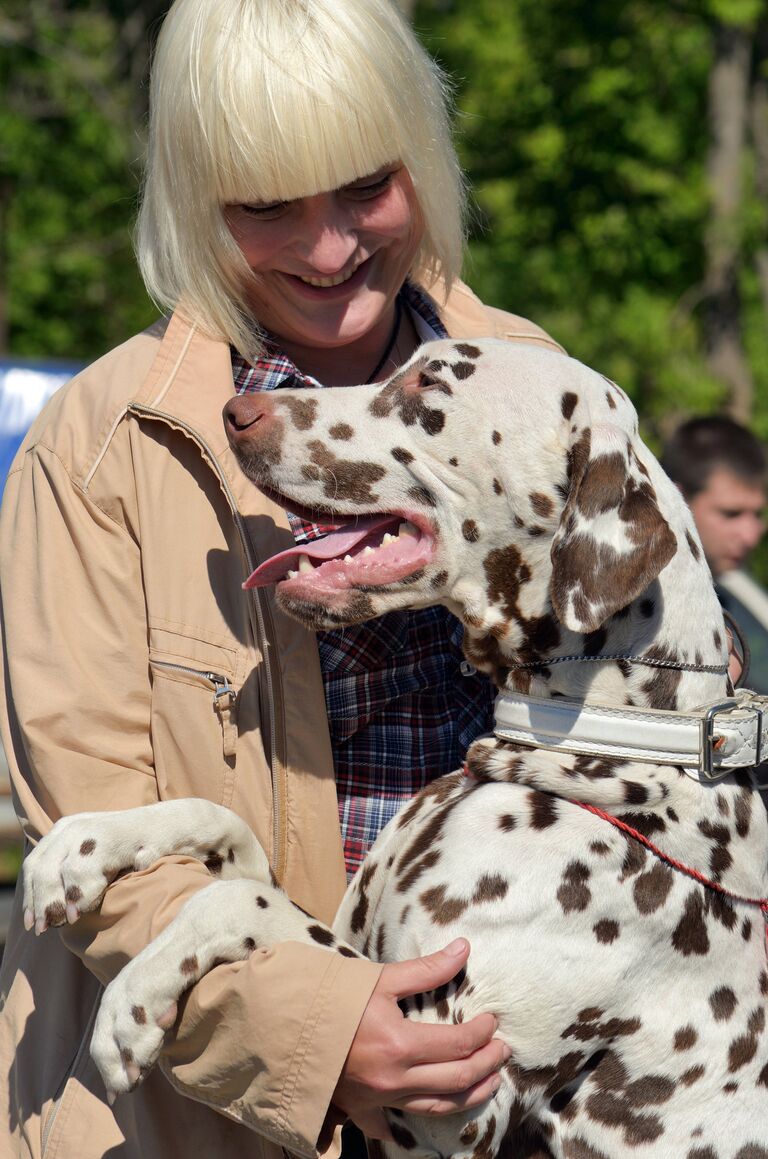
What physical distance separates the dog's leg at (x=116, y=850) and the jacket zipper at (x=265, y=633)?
64 mm

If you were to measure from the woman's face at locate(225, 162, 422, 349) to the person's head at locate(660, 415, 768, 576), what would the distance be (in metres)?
3.06

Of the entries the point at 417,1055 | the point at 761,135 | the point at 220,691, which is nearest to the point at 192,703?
the point at 220,691

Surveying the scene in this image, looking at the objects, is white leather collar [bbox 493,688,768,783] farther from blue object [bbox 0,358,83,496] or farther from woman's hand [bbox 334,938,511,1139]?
blue object [bbox 0,358,83,496]

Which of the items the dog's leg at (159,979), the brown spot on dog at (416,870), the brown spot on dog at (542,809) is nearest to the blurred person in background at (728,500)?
the brown spot on dog at (542,809)

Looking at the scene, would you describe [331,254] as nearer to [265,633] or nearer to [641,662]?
[265,633]

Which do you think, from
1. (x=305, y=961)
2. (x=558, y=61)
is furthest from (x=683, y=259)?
(x=305, y=961)

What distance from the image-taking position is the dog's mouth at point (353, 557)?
116 inches

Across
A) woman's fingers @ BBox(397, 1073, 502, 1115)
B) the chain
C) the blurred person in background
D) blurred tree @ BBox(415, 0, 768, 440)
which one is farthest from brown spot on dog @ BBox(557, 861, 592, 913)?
blurred tree @ BBox(415, 0, 768, 440)

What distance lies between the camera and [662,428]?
14.3 meters

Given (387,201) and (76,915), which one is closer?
(76,915)

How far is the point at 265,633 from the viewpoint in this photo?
295cm

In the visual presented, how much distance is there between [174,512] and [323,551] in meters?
0.38

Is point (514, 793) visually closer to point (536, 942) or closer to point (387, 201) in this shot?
point (536, 942)

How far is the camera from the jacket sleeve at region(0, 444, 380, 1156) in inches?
100
